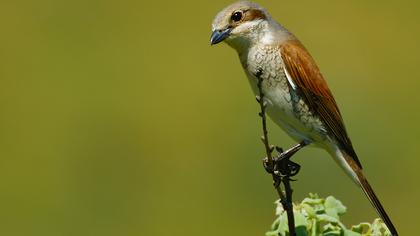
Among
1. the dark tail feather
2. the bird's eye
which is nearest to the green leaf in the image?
the dark tail feather

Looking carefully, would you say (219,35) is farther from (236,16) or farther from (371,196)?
(371,196)

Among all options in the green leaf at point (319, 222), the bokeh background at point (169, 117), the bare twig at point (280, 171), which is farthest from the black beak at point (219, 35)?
the bokeh background at point (169, 117)

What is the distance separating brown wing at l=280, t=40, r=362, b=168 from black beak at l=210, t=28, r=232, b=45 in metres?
0.29

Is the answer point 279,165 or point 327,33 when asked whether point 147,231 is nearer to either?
point 279,165

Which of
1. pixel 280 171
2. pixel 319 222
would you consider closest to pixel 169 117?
pixel 280 171

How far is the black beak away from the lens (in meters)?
4.89

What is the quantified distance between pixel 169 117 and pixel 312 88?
5509 mm

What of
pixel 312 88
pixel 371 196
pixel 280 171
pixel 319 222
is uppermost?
pixel 312 88

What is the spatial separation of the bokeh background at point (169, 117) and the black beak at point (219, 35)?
3.17 metres

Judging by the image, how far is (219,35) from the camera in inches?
193

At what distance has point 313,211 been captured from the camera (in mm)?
3699

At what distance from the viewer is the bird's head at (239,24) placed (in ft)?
16.2

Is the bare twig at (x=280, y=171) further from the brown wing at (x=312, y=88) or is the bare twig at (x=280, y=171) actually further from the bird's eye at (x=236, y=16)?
the bird's eye at (x=236, y=16)

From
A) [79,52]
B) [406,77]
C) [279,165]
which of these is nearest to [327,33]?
[406,77]
